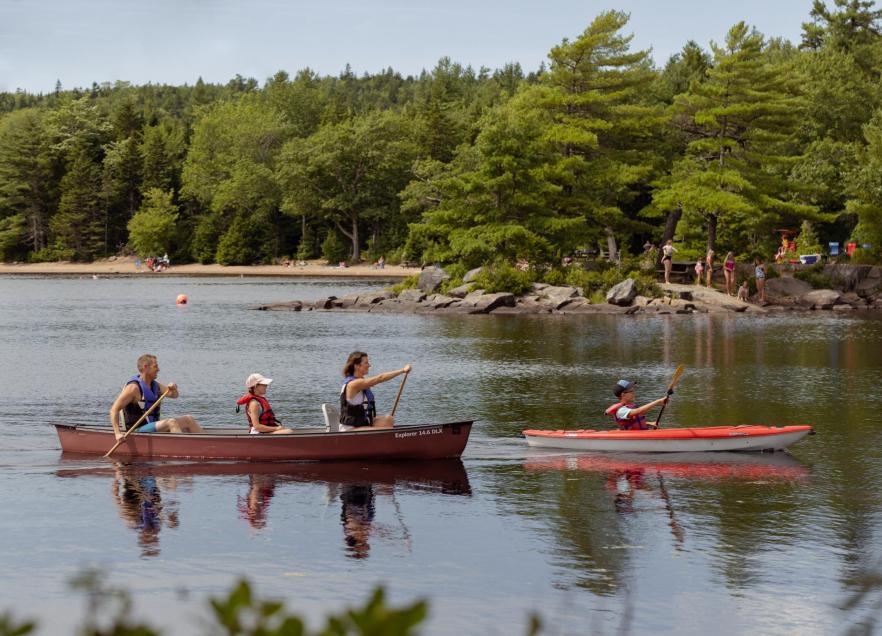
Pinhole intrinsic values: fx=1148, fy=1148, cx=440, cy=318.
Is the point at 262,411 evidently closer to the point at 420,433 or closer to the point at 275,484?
the point at 275,484

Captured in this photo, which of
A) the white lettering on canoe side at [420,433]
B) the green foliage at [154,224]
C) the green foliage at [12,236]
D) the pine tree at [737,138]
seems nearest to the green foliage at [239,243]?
the green foliage at [154,224]

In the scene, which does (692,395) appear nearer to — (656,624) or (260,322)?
(656,624)

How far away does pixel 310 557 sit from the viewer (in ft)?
48.7

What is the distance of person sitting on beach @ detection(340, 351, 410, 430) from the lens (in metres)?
19.9

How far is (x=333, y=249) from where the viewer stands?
378ft

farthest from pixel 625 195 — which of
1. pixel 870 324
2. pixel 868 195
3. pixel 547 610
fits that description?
pixel 547 610

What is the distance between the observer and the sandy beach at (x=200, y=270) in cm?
10819

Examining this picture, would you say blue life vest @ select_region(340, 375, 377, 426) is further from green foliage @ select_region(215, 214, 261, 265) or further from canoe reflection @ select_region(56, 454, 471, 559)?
green foliage @ select_region(215, 214, 261, 265)

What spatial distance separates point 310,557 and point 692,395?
59.7 feet

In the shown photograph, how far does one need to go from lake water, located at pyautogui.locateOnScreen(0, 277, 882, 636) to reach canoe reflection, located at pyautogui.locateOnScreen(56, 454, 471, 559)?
0.21 ft

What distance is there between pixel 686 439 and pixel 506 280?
1647 inches

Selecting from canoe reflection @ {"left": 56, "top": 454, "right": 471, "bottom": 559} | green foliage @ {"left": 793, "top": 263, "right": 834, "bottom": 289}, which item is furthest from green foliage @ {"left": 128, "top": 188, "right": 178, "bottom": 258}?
canoe reflection @ {"left": 56, "top": 454, "right": 471, "bottom": 559}

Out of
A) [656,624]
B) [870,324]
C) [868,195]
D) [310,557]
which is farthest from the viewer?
[868,195]

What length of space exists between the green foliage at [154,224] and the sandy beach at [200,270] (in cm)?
261
